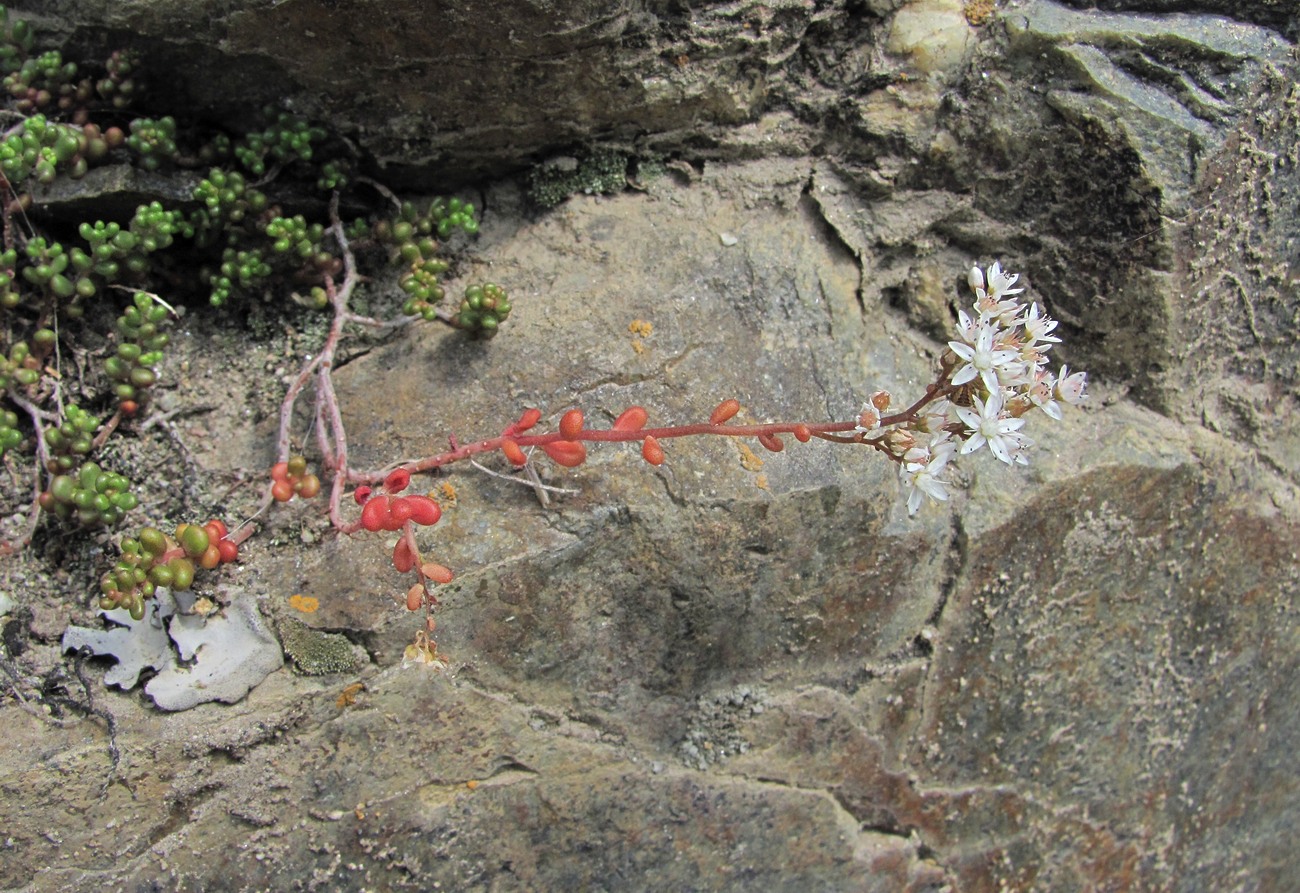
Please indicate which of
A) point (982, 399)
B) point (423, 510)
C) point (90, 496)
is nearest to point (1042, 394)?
point (982, 399)

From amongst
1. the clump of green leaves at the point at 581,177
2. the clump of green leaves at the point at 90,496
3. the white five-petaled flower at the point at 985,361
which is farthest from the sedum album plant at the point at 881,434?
the clump of green leaves at the point at 581,177

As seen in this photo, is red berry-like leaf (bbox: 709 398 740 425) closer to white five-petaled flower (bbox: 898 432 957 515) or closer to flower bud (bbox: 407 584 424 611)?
white five-petaled flower (bbox: 898 432 957 515)

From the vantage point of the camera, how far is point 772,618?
2.84 metres

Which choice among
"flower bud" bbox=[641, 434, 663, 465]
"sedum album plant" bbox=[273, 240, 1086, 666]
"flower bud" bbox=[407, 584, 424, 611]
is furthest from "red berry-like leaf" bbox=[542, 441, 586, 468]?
"flower bud" bbox=[407, 584, 424, 611]

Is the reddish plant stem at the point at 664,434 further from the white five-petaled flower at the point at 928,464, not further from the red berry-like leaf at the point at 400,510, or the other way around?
the red berry-like leaf at the point at 400,510

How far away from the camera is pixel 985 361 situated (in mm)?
2205

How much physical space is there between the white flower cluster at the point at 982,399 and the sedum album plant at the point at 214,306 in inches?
0.6

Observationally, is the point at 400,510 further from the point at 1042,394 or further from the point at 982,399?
the point at 1042,394

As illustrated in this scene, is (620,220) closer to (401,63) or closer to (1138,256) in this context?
(401,63)

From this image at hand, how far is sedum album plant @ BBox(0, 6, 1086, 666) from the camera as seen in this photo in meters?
2.47

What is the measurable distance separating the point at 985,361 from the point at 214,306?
6.99 ft

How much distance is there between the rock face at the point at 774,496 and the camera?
2.59 m

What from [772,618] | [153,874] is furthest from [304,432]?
[772,618]

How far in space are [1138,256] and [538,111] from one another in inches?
65.9
